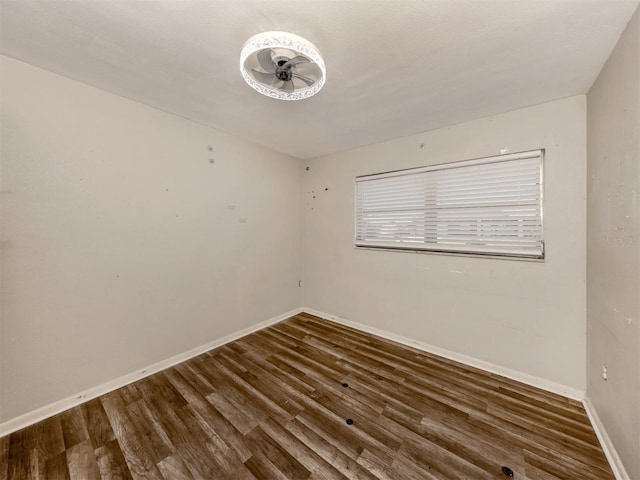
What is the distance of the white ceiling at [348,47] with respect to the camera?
121 centimetres

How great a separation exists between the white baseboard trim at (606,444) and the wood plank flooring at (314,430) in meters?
0.04

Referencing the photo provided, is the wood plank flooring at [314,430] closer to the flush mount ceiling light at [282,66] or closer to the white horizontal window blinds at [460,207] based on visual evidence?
the white horizontal window blinds at [460,207]

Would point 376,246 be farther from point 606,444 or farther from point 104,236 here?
point 104,236

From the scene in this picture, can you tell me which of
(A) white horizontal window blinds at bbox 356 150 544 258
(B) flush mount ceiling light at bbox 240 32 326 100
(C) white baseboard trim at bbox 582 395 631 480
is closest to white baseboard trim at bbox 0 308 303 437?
(A) white horizontal window blinds at bbox 356 150 544 258

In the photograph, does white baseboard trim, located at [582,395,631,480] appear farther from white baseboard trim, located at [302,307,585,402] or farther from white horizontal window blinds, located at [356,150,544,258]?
white horizontal window blinds, located at [356,150,544,258]

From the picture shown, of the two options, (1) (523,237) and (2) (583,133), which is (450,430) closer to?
(1) (523,237)

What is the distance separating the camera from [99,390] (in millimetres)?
2006

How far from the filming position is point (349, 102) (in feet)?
6.95

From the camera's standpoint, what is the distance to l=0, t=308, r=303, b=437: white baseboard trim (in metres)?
1.67

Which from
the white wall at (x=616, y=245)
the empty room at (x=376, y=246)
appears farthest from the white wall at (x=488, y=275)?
the white wall at (x=616, y=245)

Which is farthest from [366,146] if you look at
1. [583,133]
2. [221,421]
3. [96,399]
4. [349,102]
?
[96,399]

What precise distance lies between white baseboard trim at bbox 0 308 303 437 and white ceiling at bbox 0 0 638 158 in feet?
8.27

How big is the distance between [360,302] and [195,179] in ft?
8.56

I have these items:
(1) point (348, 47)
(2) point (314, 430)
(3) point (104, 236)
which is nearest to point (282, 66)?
(1) point (348, 47)
